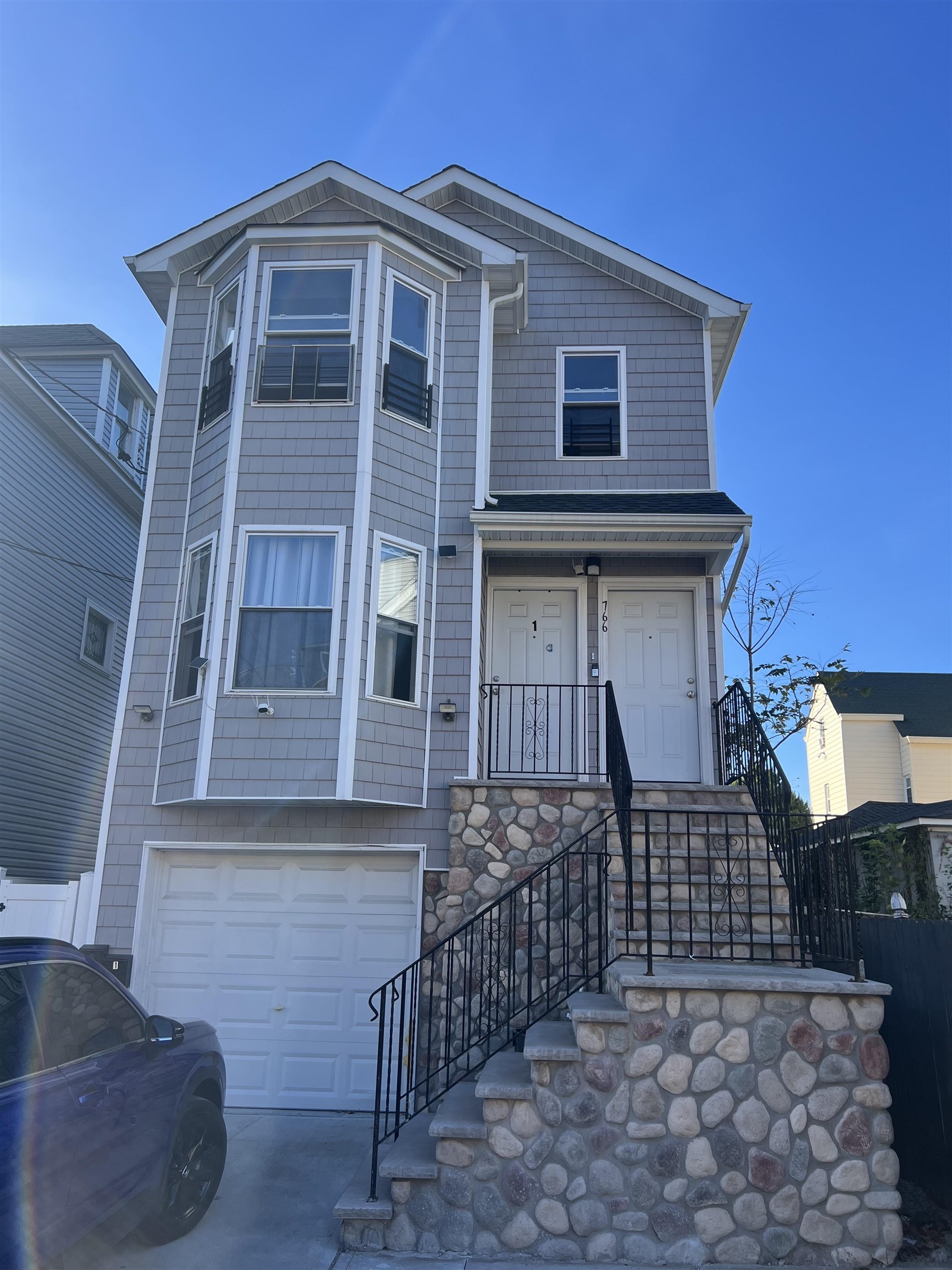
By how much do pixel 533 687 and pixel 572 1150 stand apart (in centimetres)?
461

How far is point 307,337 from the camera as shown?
30.2 ft

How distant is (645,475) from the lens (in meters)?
10.3

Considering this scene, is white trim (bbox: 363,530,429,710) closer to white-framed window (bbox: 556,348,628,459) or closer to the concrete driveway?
white-framed window (bbox: 556,348,628,459)

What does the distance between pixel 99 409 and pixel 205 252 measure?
18.9 feet

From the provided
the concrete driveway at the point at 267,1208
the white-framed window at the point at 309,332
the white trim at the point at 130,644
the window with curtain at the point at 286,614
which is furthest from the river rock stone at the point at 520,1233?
the white-framed window at the point at 309,332

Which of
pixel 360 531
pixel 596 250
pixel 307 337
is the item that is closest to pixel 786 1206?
pixel 360 531

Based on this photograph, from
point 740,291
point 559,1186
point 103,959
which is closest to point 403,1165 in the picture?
point 559,1186

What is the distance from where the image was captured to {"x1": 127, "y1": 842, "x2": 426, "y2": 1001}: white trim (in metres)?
8.17

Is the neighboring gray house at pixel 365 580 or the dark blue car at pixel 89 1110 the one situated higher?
the neighboring gray house at pixel 365 580

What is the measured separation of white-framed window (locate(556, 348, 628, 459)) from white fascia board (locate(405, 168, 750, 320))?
0.96 metres

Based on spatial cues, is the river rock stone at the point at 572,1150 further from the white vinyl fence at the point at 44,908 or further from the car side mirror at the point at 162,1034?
the white vinyl fence at the point at 44,908

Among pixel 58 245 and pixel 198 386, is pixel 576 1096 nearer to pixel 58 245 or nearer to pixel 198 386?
pixel 198 386

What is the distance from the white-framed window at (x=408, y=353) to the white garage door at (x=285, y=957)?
4.19 meters

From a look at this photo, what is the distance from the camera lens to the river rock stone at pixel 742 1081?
5141mm
